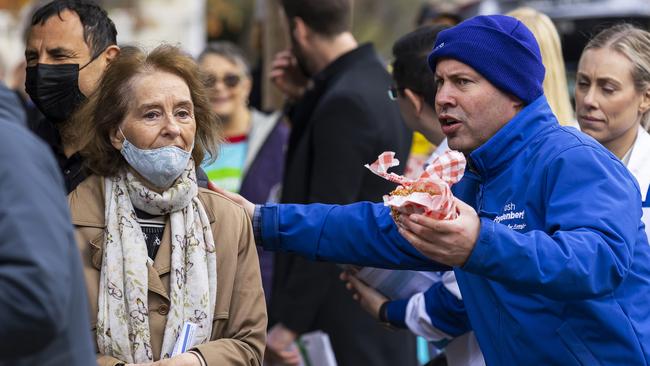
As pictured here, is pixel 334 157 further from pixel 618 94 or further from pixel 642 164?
pixel 642 164

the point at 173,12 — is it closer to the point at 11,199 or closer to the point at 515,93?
the point at 515,93

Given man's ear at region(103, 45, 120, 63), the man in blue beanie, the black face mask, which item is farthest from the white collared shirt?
the black face mask

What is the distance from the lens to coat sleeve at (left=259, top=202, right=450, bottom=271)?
14.0 feet

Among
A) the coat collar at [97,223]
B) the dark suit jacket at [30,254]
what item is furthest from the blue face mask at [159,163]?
the dark suit jacket at [30,254]

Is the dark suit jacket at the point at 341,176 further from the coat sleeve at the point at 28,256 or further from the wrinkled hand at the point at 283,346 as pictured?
the coat sleeve at the point at 28,256

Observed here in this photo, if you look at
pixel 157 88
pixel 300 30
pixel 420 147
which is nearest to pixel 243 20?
pixel 420 147

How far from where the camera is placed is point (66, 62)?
439 cm

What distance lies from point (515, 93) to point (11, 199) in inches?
76.9

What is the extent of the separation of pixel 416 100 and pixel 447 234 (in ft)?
6.48

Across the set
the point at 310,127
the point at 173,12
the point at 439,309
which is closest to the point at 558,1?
the point at 173,12

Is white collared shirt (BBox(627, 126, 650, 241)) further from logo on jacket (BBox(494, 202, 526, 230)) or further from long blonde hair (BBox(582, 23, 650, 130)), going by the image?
logo on jacket (BBox(494, 202, 526, 230))

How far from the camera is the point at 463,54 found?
3943 millimetres

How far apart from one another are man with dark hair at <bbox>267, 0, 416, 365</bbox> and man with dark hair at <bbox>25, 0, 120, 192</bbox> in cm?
182

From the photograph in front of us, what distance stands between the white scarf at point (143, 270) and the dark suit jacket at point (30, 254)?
1.01 meters
